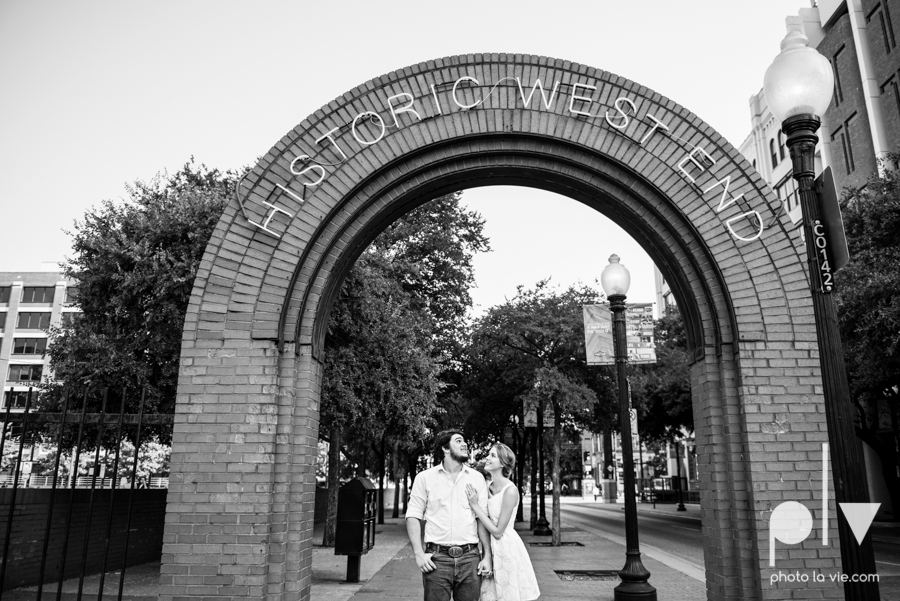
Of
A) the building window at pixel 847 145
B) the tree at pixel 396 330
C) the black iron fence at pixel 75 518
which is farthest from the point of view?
the building window at pixel 847 145

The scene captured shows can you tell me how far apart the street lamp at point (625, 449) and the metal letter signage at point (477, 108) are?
3673mm

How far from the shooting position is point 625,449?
9883mm

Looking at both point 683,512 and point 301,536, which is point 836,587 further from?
point 683,512

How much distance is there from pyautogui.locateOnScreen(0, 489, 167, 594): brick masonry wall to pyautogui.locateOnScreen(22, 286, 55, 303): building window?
55514 mm

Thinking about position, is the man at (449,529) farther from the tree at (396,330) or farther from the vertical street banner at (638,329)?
the tree at (396,330)

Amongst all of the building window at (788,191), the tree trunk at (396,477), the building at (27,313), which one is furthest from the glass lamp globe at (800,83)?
the building at (27,313)

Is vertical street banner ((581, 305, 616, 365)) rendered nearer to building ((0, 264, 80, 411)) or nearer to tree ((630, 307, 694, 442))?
tree ((630, 307, 694, 442))

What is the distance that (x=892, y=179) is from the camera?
16672mm

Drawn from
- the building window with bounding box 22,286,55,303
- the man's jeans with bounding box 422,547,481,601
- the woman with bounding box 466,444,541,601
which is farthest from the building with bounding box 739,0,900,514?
the building window with bounding box 22,286,55,303

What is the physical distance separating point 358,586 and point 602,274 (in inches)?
262

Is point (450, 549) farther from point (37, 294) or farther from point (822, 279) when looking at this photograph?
point (37, 294)

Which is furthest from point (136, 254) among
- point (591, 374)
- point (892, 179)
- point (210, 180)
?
point (892, 179)

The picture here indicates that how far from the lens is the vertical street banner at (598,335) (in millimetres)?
11250

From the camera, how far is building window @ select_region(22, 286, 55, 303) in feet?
200
